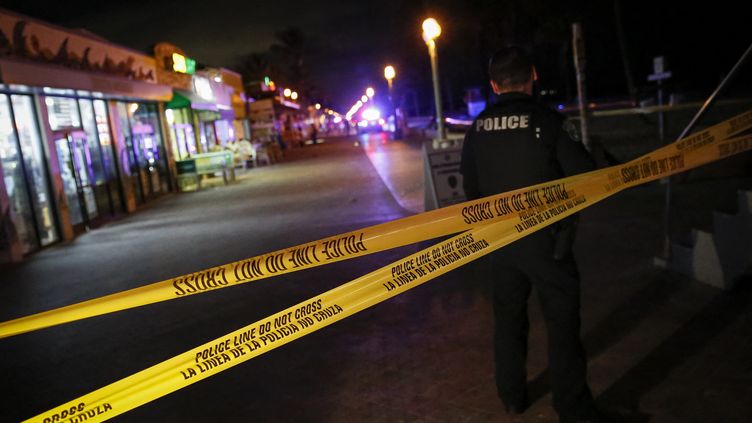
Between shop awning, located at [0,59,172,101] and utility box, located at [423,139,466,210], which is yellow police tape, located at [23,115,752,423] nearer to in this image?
utility box, located at [423,139,466,210]

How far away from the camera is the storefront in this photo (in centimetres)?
1080

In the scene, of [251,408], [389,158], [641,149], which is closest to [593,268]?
[251,408]

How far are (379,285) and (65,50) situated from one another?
1214 centimetres

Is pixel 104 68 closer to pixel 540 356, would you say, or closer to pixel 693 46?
pixel 540 356

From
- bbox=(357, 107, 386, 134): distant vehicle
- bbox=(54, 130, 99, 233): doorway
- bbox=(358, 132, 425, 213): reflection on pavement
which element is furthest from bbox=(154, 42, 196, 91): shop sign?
bbox=(357, 107, 386, 134): distant vehicle

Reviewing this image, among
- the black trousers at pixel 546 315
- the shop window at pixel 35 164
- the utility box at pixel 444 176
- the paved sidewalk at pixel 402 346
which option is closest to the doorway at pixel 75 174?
the shop window at pixel 35 164

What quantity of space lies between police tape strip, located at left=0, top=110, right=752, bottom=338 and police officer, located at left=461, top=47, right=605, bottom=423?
6.8 inches

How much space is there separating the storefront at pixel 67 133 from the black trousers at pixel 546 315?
9396mm

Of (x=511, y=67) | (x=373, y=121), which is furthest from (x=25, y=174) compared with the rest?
(x=373, y=121)

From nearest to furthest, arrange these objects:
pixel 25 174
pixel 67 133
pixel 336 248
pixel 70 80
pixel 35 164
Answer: pixel 336 248, pixel 25 174, pixel 35 164, pixel 70 80, pixel 67 133

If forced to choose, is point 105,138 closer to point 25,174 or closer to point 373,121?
point 25,174

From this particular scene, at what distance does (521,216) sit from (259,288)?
14.4 ft

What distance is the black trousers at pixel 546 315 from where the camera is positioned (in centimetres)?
322

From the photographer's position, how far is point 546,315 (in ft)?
10.9
